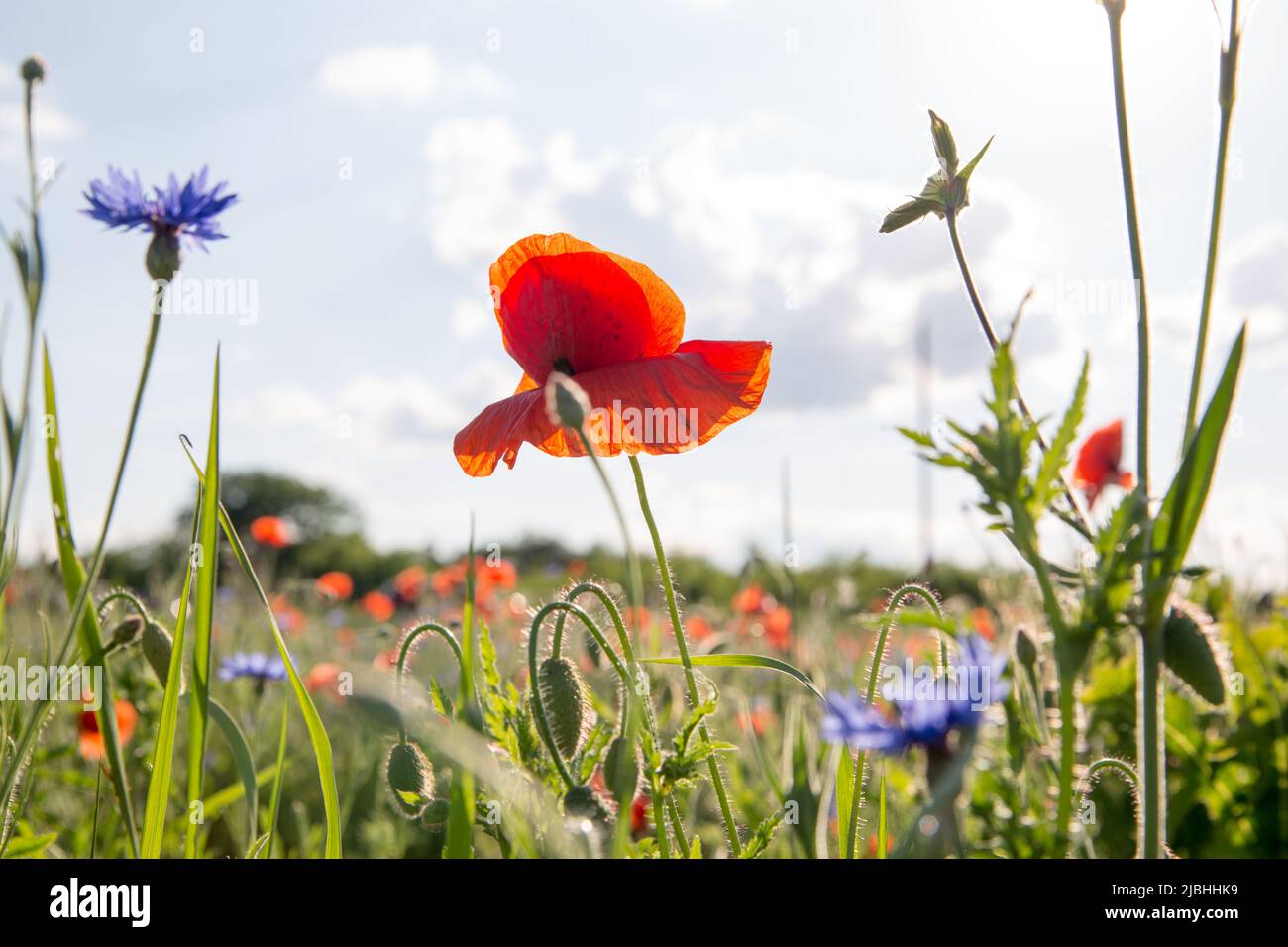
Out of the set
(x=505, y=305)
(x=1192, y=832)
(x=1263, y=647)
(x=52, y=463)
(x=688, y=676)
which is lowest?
(x=1192, y=832)

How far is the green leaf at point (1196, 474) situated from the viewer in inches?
21.9

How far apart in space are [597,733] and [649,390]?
1.11ft

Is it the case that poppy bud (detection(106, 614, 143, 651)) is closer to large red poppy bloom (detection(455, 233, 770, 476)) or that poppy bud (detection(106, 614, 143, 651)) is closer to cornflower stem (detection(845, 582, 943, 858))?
large red poppy bloom (detection(455, 233, 770, 476))

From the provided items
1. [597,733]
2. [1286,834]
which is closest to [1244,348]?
[597,733]

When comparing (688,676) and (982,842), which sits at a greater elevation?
(688,676)

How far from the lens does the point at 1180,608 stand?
2.81ft

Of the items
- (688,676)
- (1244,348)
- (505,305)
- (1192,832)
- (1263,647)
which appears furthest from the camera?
(1263,647)

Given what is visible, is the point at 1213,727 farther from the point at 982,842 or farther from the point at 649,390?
the point at 649,390

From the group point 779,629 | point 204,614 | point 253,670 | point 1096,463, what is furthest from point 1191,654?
point 779,629

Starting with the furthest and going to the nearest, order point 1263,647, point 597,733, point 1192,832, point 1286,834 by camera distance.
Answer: point 1263,647 < point 1192,832 < point 1286,834 < point 597,733

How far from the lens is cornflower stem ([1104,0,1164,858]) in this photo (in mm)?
→ 586

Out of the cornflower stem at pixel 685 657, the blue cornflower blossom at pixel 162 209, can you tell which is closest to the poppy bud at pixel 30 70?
the blue cornflower blossom at pixel 162 209

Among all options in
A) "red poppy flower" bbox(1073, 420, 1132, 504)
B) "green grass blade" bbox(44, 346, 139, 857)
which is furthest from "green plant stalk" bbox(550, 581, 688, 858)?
"red poppy flower" bbox(1073, 420, 1132, 504)
